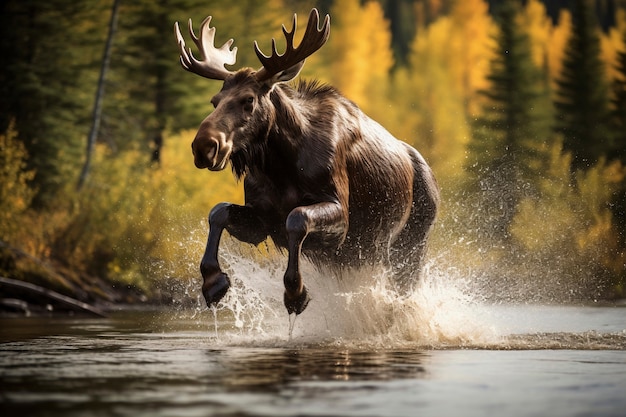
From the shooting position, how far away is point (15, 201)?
851 inches

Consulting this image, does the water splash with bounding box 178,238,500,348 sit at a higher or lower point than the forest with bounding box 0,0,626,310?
lower

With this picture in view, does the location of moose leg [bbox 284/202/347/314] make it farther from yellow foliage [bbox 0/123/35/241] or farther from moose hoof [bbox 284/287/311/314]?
yellow foliage [bbox 0/123/35/241]

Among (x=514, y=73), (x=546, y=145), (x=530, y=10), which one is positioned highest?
(x=530, y=10)

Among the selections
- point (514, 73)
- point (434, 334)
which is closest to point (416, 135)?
point (514, 73)

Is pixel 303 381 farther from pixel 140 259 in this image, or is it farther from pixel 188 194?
pixel 188 194

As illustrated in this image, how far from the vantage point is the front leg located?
27.9ft

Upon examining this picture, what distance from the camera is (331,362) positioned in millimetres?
7184

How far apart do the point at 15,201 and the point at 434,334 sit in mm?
13680

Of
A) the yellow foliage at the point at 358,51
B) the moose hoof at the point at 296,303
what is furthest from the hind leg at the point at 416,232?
the yellow foliage at the point at 358,51

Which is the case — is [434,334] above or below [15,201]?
below

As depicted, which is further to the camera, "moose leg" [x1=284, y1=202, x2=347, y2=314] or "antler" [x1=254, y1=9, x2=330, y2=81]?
"antler" [x1=254, y1=9, x2=330, y2=81]

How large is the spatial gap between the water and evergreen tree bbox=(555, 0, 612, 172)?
83.3 feet

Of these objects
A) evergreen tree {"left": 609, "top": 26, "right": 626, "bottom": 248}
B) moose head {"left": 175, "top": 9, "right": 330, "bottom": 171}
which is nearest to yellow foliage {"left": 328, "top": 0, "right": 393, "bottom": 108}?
evergreen tree {"left": 609, "top": 26, "right": 626, "bottom": 248}

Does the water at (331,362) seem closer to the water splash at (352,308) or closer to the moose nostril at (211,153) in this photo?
the water splash at (352,308)
